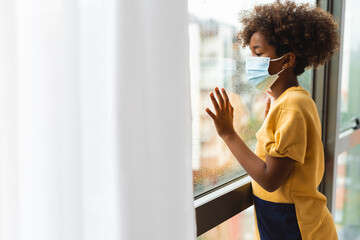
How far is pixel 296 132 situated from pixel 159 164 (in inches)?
22.9

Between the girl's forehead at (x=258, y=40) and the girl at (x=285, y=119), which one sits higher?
the girl's forehead at (x=258, y=40)

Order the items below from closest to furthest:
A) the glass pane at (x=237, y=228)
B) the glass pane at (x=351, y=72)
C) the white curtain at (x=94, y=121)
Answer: the white curtain at (x=94, y=121) → the glass pane at (x=237, y=228) → the glass pane at (x=351, y=72)

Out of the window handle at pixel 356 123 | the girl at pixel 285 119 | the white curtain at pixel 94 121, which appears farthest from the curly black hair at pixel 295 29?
the window handle at pixel 356 123

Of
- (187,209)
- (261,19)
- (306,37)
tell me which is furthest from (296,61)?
(187,209)

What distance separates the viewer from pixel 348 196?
271 centimetres

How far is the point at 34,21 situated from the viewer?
0.48m

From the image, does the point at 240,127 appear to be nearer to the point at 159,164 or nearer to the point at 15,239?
the point at 159,164

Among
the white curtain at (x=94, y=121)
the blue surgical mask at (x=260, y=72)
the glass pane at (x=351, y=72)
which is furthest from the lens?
the glass pane at (x=351, y=72)

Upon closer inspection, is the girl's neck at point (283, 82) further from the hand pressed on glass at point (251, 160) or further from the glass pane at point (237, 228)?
the glass pane at point (237, 228)

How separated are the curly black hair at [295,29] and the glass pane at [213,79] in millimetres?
95

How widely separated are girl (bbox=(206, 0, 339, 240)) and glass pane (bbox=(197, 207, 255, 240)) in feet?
0.61

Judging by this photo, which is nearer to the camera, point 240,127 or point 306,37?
point 306,37

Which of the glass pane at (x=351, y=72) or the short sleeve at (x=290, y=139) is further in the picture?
the glass pane at (x=351, y=72)

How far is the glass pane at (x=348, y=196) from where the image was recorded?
254cm
